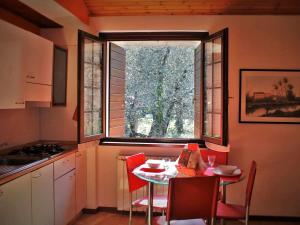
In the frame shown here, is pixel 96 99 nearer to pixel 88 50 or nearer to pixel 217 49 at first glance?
pixel 88 50

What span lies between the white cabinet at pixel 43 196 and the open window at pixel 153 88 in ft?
3.56

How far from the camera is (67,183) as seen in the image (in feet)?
11.3

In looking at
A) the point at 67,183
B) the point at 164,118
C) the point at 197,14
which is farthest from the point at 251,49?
the point at 67,183

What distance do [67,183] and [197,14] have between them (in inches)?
98.8

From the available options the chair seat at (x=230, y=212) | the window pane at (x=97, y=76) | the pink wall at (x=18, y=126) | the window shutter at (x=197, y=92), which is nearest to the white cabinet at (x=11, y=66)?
the pink wall at (x=18, y=126)

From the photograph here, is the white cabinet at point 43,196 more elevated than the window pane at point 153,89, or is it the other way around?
the window pane at point 153,89

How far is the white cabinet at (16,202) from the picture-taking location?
2273 mm

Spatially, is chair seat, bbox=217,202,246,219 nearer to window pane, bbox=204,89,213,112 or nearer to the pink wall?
window pane, bbox=204,89,213,112

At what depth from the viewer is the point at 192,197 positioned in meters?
2.32

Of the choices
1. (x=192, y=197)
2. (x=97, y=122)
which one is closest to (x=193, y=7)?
(x=97, y=122)

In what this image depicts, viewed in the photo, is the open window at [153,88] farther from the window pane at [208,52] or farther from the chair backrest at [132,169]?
the chair backrest at [132,169]

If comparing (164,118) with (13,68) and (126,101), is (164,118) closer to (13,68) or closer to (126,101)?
(126,101)

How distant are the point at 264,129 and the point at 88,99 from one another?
2.16 meters

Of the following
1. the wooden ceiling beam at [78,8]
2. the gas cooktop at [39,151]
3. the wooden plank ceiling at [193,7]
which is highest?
the wooden plank ceiling at [193,7]
